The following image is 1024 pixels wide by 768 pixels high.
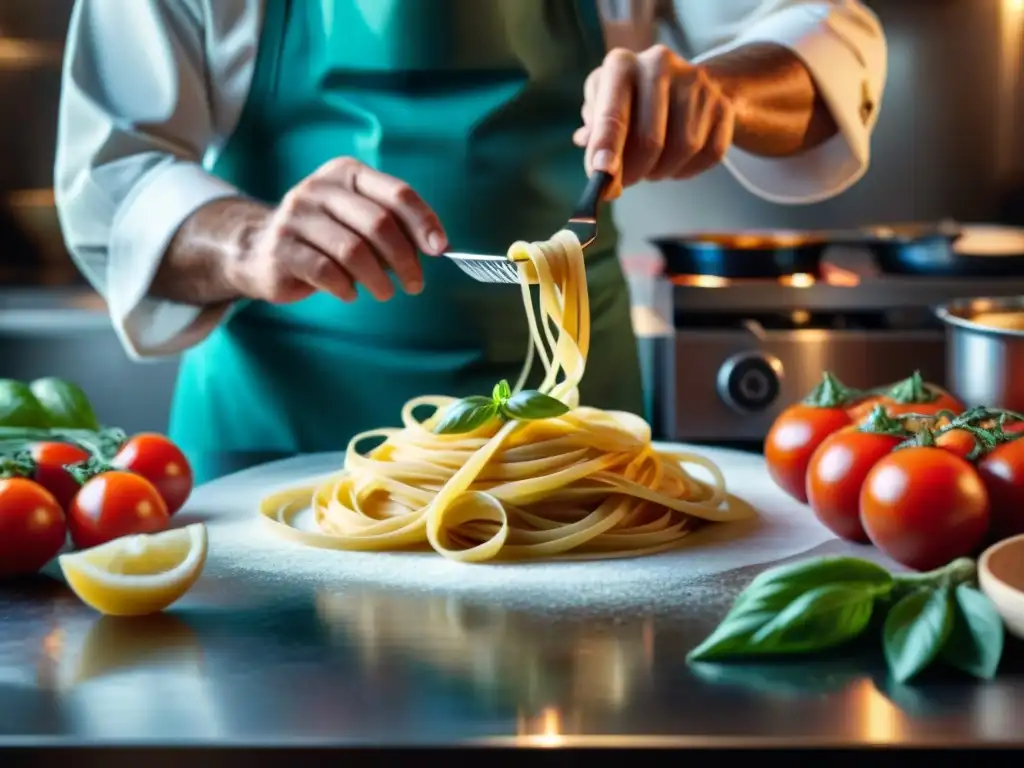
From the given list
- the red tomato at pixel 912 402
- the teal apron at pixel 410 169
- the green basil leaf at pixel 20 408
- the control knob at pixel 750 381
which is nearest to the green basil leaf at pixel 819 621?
the red tomato at pixel 912 402

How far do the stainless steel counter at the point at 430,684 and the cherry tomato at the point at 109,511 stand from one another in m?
0.15

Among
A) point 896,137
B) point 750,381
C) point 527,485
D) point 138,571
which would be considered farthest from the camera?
point 896,137

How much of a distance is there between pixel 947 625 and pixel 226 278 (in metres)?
1.27

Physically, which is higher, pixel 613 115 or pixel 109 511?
pixel 613 115

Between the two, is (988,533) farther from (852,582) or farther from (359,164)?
(359,164)

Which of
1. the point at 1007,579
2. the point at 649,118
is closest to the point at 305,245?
the point at 649,118

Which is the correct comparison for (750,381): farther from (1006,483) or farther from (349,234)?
(1006,483)

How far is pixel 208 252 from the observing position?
2068 mm

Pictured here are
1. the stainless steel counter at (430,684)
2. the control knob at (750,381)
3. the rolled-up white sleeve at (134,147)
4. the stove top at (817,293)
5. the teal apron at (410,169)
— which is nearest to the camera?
the stainless steel counter at (430,684)

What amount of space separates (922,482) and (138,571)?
74cm

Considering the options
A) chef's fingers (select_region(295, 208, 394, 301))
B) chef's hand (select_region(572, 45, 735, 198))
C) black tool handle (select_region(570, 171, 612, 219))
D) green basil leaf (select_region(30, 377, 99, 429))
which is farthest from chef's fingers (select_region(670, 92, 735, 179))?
green basil leaf (select_region(30, 377, 99, 429))

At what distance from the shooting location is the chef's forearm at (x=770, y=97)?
2148 millimetres

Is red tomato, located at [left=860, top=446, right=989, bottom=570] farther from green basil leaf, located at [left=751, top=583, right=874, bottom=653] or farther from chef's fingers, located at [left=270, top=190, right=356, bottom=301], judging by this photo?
chef's fingers, located at [left=270, top=190, right=356, bottom=301]

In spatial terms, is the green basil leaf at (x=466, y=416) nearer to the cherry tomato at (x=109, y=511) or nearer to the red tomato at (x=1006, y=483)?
the cherry tomato at (x=109, y=511)
